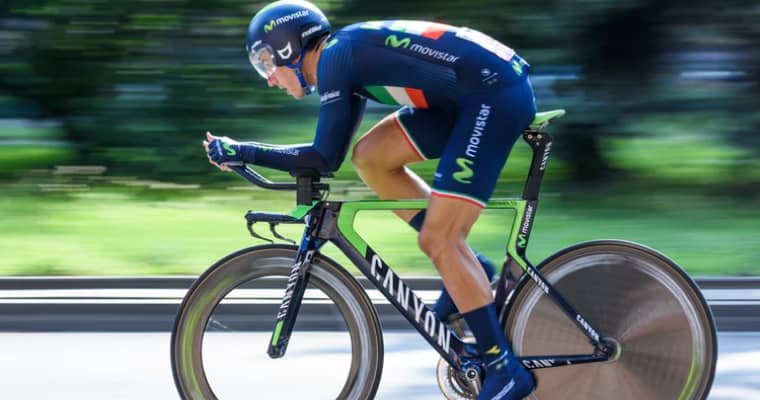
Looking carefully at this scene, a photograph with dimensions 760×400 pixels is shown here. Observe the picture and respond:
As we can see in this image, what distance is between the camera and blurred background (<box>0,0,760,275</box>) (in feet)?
25.2

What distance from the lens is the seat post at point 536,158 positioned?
4.12m

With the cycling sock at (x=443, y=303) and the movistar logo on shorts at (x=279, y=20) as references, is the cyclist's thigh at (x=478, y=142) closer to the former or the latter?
the cycling sock at (x=443, y=303)

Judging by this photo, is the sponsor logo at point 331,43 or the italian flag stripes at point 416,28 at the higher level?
the italian flag stripes at point 416,28

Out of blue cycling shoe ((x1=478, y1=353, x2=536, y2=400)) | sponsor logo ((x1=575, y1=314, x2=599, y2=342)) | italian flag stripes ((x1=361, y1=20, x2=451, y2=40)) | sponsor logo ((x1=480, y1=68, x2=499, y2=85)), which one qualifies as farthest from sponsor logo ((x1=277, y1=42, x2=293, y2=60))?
sponsor logo ((x1=575, y1=314, x2=599, y2=342))

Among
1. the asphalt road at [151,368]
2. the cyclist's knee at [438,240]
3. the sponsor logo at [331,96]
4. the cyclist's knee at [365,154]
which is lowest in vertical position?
the asphalt road at [151,368]

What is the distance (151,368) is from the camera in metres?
5.28

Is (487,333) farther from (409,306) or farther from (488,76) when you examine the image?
(488,76)

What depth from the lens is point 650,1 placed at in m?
8.89

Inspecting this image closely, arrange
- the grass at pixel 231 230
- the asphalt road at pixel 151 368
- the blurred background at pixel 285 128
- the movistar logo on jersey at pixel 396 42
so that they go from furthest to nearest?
the blurred background at pixel 285 128, the grass at pixel 231 230, the asphalt road at pixel 151 368, the movistar logo on jersey at pixel 396 42

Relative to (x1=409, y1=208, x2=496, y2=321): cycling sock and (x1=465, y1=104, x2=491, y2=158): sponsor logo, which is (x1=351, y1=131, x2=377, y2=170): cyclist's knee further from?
(x1=465, y1=104, x2=491, y2=158): sponsor logo

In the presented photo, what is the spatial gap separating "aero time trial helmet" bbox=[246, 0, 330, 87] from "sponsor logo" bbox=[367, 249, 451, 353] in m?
0.77

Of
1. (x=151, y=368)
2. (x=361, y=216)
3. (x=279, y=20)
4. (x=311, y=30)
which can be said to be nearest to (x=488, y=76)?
(x=311, y=30)

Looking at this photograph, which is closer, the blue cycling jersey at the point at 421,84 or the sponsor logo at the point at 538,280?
the blue cycling jersey at the point at 421,84

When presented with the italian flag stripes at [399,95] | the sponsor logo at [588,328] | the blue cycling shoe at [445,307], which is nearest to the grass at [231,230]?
the blue cycling shoe at [445,307]
